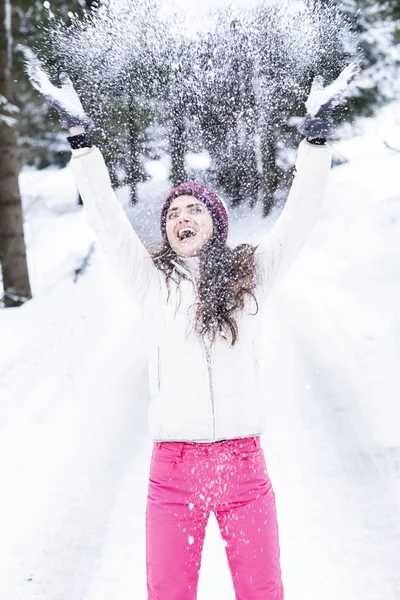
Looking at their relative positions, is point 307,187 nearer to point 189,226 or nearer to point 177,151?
point 189,226

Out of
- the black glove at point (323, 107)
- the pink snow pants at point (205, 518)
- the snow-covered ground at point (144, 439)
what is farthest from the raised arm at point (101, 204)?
the snow-covered ground at point (144, 439)

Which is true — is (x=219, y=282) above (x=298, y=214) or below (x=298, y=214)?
below

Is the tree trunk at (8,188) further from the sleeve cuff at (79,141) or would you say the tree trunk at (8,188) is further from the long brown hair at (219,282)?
the long brown hair at (219,282)

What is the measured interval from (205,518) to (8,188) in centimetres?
683

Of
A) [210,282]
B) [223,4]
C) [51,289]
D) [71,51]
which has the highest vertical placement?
[223,4]

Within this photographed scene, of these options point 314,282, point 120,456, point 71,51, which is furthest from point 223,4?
point 120,456

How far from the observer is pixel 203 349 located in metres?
1.96

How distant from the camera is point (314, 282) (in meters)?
9.48

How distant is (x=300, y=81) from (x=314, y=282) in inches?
155

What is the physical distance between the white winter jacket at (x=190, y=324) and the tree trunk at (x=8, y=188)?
626 cm

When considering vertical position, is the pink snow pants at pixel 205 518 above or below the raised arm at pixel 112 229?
below

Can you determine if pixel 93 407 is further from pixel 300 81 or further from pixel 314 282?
pixel 300 81

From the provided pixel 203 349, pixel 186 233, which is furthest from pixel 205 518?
pixel 186 233

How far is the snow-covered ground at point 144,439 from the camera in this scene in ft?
9.89
